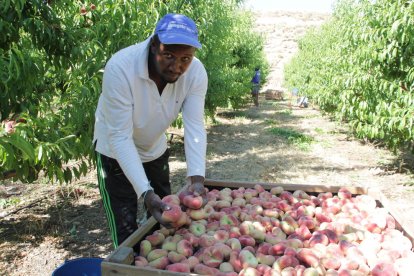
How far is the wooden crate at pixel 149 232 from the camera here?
142 centimetres

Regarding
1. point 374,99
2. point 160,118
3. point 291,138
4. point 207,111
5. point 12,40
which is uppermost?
point 12,40

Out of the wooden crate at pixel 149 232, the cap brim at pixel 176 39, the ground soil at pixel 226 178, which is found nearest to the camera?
the wooden crate at pixel 149 232

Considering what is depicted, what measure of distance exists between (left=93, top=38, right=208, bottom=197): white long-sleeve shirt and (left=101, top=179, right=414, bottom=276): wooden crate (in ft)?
0.63

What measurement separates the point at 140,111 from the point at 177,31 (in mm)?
517

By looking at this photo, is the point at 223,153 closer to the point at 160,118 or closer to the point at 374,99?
the point at 374,99

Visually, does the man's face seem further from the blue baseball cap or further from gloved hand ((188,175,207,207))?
gloved hand ((188,175,207,207))

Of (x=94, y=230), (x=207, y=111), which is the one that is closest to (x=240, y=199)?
(x=94, y=230)

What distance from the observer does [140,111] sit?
2078 mm

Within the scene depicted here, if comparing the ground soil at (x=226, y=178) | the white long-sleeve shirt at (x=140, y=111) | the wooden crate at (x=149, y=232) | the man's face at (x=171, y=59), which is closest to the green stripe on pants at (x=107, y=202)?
the white long-sleeve shirt at (x=140, y=111)

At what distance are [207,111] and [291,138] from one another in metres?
2.14

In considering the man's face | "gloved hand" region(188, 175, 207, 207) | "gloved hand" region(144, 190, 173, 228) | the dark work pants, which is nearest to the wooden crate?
"gloved hand" region(144, 190, 173, 228)

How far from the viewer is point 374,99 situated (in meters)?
6.09

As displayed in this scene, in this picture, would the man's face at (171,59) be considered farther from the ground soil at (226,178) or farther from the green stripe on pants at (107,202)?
the ground soil at (226,178)

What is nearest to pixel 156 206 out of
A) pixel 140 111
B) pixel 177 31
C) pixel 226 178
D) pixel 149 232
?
pixel 149 232
